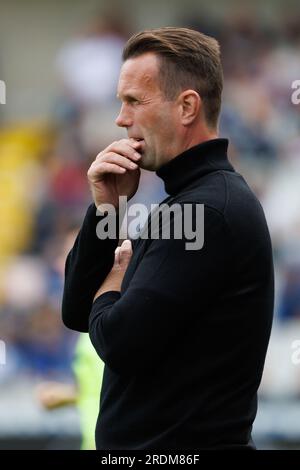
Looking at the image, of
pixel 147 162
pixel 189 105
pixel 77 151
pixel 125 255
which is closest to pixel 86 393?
pixel 125 255

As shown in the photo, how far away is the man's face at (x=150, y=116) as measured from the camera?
230cm

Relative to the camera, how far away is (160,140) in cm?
230

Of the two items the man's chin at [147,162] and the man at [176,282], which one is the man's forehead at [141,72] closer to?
the man at [176,282]

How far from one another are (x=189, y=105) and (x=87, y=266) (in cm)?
46

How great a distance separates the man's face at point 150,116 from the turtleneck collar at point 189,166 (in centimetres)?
3

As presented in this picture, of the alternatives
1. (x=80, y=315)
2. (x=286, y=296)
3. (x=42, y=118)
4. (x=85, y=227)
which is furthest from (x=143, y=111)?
(x=42, y=118)

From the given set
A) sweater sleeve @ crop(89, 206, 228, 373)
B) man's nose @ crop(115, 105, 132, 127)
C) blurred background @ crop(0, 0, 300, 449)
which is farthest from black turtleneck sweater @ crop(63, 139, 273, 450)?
blurred background @ crop(0, 0, 300, 449)

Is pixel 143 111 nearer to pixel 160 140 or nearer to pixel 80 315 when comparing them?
pixel 160 140

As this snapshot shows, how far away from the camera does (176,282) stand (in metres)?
2.08

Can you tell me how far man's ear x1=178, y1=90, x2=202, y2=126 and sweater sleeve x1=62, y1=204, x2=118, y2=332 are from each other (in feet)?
0.99

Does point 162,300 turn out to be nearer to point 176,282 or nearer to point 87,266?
point 176,282

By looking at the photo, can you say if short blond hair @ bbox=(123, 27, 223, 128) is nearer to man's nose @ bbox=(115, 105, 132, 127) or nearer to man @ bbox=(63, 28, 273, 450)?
man @ bbox=(63, 28, 273, 450)

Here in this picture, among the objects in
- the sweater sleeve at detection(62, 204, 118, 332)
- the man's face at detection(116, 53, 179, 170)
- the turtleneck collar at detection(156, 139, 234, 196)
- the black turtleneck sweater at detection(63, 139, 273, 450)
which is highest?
the man's face at detection(116, 53, 179, 170)

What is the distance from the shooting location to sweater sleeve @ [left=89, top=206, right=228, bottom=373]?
6.80 feet
